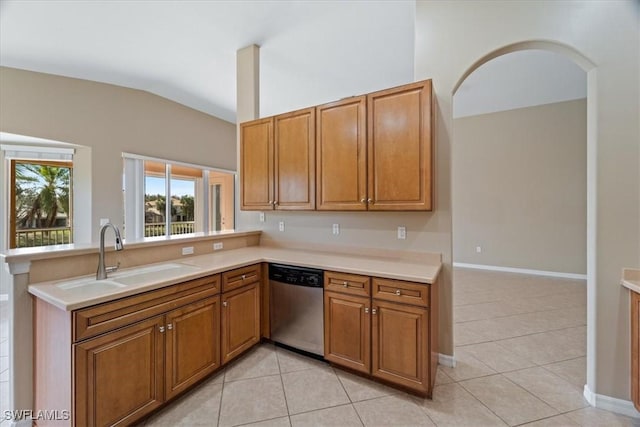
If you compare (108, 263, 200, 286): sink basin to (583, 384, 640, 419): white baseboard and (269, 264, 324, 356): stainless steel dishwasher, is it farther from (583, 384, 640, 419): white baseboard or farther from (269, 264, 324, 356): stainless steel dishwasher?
(583, 384, 640, 419): white baseboard

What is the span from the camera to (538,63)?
377 cm

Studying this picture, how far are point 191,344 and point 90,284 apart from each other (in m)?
0.77

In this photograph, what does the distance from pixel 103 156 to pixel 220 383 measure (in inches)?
155

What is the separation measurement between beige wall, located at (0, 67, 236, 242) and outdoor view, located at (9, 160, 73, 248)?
367mm

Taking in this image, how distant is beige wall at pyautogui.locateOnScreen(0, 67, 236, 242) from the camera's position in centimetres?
349

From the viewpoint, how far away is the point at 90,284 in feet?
5.78

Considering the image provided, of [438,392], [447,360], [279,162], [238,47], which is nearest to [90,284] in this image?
[279,162]

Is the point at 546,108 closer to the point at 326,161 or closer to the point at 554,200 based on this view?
the point at 554,200

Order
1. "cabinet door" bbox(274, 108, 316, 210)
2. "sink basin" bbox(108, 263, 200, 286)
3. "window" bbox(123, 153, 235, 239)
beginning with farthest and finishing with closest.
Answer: "window" bbox(123, 153, 235, 239)
"cabinet door" bbox(274, 108, 316, 210)
"sink basin" bbox(108, 263, 200, 286)

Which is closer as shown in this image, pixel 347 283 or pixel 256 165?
pixel 347 283

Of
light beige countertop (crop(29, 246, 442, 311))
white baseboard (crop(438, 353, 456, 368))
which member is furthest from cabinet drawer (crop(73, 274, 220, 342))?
white baseboard (crop(438, 353, 456, 368))

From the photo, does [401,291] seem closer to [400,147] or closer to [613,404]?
[400,147]

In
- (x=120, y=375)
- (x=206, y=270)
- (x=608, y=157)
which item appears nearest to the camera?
(x=120, y=375)

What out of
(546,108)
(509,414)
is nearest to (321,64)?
(509,414)
